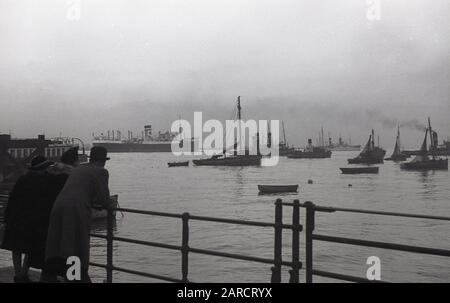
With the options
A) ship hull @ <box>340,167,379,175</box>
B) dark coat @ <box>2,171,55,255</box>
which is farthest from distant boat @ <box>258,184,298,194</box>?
dark coat @ <box>2,171,55,255</box>

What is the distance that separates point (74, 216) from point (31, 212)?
90cm

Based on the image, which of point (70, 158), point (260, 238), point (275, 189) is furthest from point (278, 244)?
point (275, 189)

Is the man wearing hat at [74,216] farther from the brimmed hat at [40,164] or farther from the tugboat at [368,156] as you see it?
the tugboat at [368,156]

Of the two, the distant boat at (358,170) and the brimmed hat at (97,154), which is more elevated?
the brimmed hat at (97,154)

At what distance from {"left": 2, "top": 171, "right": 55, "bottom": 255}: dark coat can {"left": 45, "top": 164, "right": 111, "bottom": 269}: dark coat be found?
1.53ft

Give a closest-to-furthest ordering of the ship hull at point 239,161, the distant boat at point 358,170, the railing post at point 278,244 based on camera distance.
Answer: the railing post at point 278,244 → the distant boat at point 358,170 → the ship hull at point 239,161

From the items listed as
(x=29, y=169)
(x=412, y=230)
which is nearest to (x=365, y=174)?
(x=412, y=230)

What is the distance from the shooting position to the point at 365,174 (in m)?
118

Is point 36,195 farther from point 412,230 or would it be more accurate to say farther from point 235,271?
point 412,230

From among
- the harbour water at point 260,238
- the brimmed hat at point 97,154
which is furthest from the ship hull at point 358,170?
the brimmed hat at point 97,154

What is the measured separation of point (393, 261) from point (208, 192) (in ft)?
158

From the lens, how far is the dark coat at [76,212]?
17.6 feet

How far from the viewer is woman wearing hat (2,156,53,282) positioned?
5928 mm

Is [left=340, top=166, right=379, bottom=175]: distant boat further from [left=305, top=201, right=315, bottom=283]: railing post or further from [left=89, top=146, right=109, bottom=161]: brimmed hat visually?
[left=305, top=201, right=315, bottom=283]: railing post
